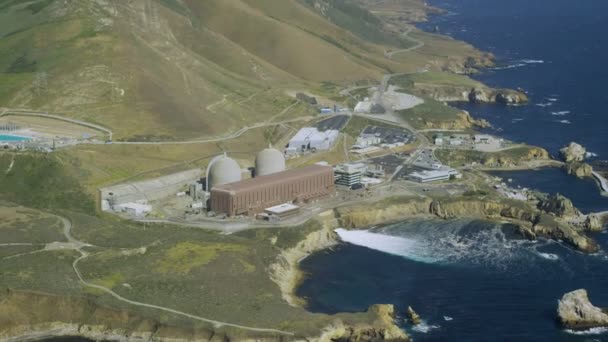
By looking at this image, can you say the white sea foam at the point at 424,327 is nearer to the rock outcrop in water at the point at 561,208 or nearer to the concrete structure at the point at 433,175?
the rock outcrop in water at the point at 561,208

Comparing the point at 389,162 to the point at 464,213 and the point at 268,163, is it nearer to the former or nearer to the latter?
the point at 464,213

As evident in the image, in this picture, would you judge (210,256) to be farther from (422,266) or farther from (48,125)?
(48,125)

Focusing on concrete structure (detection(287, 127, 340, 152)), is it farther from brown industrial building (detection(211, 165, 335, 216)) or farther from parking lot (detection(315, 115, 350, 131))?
brown industrial building (detection(211, 165, 335, 216))

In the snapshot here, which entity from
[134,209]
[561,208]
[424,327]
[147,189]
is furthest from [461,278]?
[147,189]

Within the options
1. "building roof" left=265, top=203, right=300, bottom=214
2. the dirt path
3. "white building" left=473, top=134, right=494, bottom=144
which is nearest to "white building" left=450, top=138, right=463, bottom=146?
"white building" left=473, top=134, right=494, bottom=144

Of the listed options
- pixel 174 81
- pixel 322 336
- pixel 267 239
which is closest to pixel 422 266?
pixel 267 239

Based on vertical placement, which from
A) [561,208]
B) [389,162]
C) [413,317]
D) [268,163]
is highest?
[268,163]

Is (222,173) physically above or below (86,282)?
above
